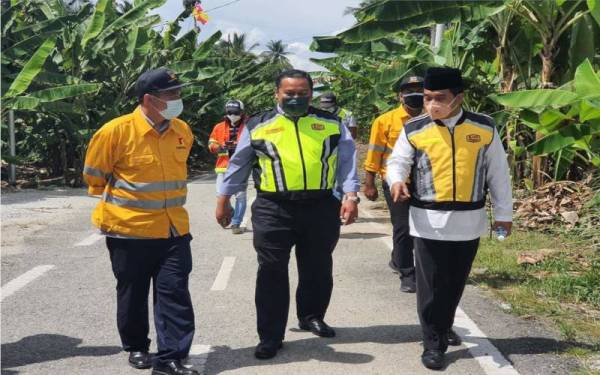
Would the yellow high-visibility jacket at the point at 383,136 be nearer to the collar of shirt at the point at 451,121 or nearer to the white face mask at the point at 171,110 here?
the collar of shirt at the point at 451,121

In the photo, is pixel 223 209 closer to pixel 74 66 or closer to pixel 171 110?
pixel 171 110

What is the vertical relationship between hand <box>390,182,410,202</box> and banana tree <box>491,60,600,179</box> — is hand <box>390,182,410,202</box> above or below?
below

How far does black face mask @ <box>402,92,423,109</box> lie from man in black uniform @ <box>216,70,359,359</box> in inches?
64.2

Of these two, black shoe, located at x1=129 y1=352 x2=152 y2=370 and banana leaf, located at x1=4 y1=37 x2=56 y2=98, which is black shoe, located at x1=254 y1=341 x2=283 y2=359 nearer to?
black shoe, located at x1=129 y1=352 x2=152 y2=370

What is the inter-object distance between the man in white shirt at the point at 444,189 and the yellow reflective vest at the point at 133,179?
1.46m

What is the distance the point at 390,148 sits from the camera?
268 inches

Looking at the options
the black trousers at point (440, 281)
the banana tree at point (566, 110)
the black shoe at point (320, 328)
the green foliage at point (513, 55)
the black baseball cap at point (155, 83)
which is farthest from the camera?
the green foliage at point (513, 55)

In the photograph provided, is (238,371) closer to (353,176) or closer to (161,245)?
(161,245)

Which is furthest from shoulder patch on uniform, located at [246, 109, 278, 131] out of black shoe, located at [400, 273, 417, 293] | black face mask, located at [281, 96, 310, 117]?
black shoe, located at [400, 273, 417, 293]

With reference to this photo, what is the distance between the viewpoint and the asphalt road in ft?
15.2

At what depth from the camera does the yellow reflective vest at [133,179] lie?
443cm

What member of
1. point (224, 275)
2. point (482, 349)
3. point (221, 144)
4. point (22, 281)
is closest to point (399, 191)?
point (482, 349)

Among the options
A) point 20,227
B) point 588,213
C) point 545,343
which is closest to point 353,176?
point 545,343

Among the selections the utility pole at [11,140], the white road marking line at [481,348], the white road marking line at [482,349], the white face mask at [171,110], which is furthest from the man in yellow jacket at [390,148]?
the utility pole at [11,140]
